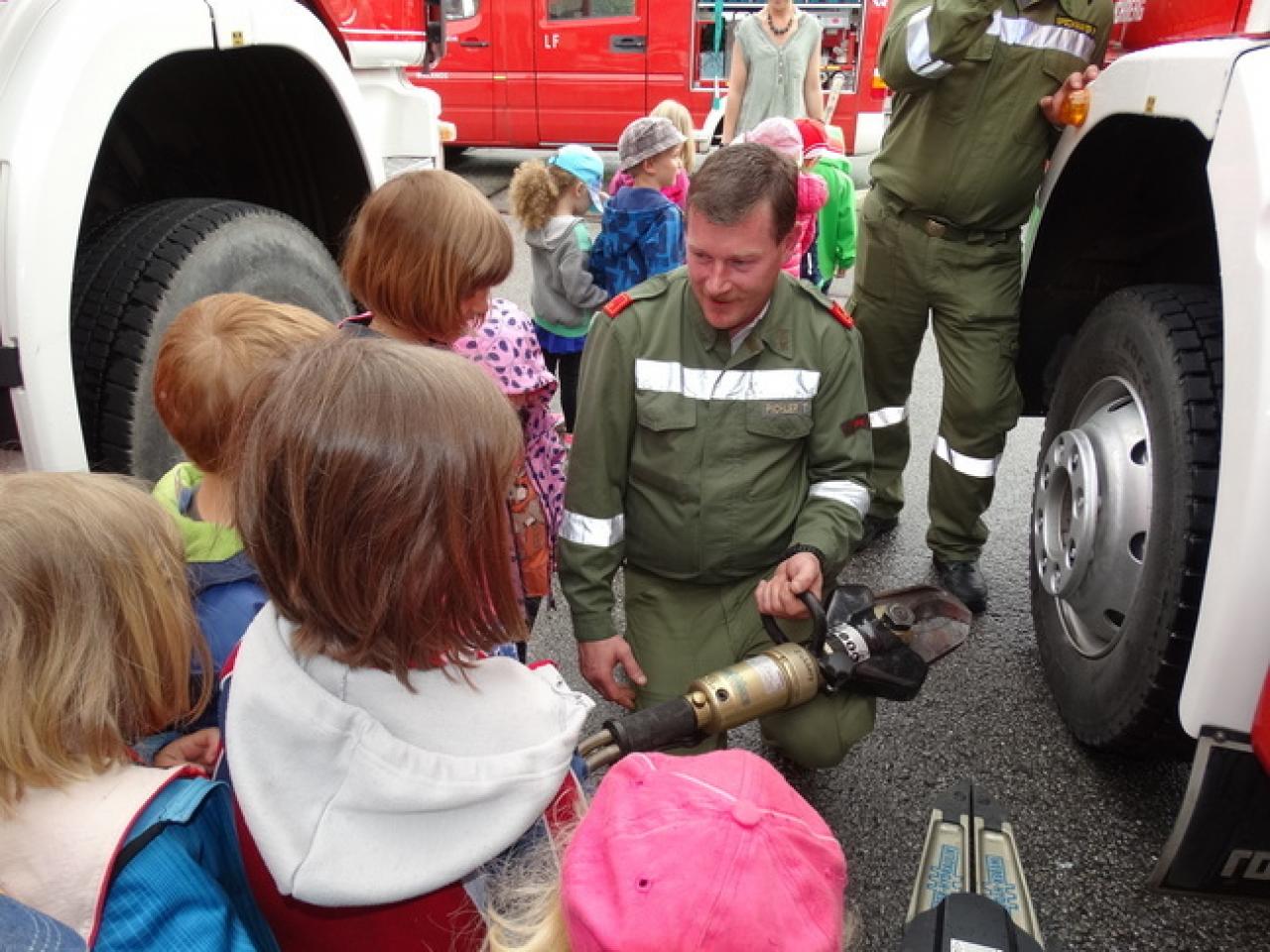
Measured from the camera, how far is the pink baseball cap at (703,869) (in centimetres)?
79

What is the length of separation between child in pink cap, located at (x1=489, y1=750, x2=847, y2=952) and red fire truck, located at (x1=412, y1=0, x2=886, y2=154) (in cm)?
880

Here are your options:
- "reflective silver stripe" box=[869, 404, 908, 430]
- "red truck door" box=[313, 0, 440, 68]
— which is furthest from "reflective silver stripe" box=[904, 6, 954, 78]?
"red truck door" box=[313, 0, 440, 68]

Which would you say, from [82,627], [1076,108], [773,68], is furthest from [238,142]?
[773,68]

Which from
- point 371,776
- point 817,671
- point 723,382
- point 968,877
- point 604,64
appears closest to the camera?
point 371,776

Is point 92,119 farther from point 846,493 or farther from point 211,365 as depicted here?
point 846,493

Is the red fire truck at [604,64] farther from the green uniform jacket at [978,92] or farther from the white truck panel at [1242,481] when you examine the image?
the white truck panel at [1242,481]

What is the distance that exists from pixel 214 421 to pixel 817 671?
107 centimetres

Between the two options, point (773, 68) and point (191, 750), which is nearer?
point (191, 750)

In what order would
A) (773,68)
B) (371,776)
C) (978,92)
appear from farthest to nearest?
1. (773,68)
2. (978,92)
3. (371,776)

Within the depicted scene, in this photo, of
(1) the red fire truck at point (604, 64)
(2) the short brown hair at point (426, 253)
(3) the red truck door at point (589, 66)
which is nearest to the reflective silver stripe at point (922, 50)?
(2) the short brown hair at point (426, 253)

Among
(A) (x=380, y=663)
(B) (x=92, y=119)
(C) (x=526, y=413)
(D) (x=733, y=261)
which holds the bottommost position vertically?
(C) (x=526, y=413)

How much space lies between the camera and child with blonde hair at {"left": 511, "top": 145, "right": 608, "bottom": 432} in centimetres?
372

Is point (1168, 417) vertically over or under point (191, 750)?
over

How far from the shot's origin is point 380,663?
103 centimetres
